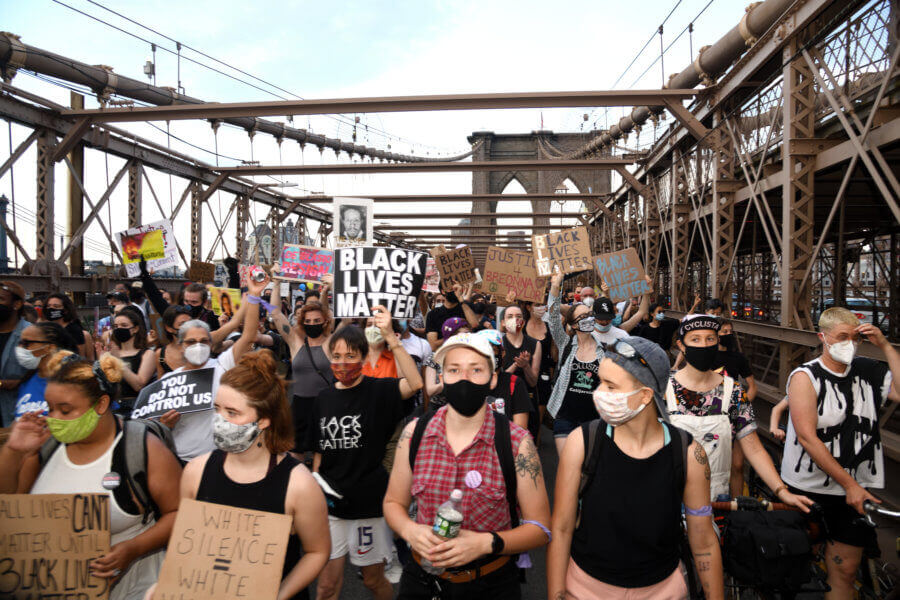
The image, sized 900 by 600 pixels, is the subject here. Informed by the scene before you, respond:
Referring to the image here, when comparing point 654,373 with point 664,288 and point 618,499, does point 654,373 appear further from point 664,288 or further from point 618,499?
point 664,288

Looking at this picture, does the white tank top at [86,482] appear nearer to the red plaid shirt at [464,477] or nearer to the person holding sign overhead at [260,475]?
the person holding sign overhead at [260,475]

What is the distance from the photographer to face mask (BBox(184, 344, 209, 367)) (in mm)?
3402

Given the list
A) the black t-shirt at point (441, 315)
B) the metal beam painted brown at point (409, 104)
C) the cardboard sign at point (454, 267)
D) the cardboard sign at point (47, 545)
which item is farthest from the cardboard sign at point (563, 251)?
the cardboard sign at point (47, 545)

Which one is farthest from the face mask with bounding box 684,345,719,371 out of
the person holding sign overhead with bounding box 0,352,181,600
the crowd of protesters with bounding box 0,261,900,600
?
the person holding sign overhead with bounding box 0,352,181,600

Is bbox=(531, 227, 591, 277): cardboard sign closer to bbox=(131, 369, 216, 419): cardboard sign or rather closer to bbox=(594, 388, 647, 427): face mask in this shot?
bbox=(131, 369, 216, 419): cardboard sign

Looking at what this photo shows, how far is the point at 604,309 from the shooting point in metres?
4.83

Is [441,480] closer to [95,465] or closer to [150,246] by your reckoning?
[95,465]

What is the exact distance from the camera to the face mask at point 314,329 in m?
4.65

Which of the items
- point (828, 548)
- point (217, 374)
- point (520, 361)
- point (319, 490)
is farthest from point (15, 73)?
point (828, 548)

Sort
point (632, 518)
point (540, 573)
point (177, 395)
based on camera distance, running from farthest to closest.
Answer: point (540, 573), point (177, 395), point (632, 518)

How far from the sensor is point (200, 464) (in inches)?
85.7

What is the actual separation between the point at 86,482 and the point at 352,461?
128 cm

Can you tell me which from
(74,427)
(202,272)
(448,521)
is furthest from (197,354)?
(202,272)

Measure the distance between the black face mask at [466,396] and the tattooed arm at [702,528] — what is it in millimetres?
867
